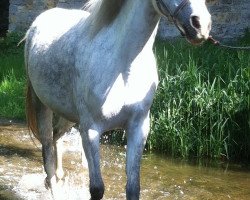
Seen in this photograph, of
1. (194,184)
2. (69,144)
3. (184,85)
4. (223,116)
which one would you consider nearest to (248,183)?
(194,184)

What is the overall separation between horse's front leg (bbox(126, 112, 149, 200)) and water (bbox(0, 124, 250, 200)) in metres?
1.23

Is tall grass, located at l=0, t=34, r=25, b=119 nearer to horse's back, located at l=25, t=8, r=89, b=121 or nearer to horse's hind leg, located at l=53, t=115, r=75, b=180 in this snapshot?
horse's hind leg, located at l=53, t=115, r=75, b=180

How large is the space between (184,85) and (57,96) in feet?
8.97

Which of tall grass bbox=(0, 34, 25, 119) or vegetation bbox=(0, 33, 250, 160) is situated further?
tall grass bbox=(0, 34, 25, 119)

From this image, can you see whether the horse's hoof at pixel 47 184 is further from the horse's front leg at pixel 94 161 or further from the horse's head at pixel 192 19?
the horse's head at pixel 192 19

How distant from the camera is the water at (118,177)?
5.35 meters

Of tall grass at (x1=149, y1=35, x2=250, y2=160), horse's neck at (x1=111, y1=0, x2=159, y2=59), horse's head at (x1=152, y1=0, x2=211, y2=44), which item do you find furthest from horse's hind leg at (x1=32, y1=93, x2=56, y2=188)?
horse's head at (x1=152, y1=0, x2=211, y2=44)

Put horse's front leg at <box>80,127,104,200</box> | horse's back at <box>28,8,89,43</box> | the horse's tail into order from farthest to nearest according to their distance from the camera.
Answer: the horse's tail, horse's back at <box>28,8,89,43</box>, horse's front leg at <box>80,127,104,200</box>

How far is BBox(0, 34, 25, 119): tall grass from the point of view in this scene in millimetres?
8484

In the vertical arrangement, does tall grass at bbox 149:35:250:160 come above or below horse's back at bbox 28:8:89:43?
below

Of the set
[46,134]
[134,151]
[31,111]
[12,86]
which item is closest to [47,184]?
[46,134]

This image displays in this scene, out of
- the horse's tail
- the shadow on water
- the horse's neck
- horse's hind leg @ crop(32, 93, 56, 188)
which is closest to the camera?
the horse's neck

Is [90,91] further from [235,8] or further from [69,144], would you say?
[235,8]

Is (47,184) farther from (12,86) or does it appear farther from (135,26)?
(12,86)
